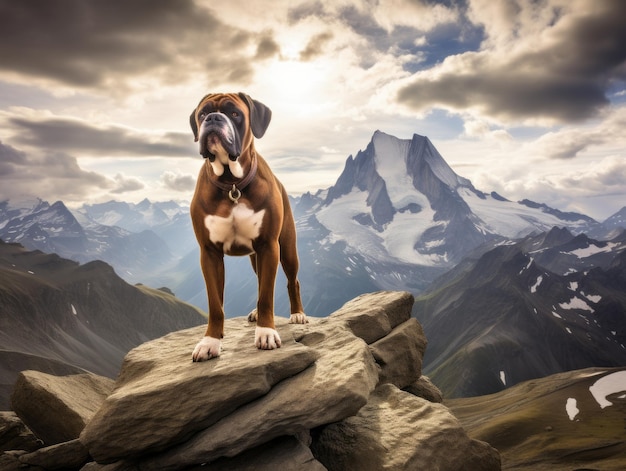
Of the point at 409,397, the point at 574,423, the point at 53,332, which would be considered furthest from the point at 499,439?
the point at 53,332

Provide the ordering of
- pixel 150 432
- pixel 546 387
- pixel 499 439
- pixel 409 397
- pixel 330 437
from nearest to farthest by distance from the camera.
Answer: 1. pixel 150 432
2. pixel 330 437
3. pixel 409 397
4. pixel 499 439
5. pixel 546 387

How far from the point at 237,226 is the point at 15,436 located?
10.6m

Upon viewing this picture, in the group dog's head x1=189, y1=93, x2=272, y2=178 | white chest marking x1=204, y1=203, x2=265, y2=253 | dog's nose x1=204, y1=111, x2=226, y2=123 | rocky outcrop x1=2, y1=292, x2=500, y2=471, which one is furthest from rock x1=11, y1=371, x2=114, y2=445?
dog's nose x1=204, y1=111, x2=226, y2=123

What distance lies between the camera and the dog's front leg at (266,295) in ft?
32.8

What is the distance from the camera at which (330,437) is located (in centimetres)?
1048

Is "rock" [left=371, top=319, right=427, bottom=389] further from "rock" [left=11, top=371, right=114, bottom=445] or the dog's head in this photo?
"rock" [left=11, top=371, right=114, bottom=445]

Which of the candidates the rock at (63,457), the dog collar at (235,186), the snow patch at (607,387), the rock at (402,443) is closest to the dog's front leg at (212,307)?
the dog collar at (235,186)

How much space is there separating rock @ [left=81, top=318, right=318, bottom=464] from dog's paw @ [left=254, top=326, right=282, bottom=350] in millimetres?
249

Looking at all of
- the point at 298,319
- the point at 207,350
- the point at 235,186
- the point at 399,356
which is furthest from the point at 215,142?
the point at 399,356

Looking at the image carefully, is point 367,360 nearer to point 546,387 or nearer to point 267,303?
point 267,303

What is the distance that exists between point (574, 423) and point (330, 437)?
10772cm

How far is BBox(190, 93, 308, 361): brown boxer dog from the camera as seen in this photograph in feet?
30.6

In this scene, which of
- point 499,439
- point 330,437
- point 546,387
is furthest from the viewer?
point 546,387

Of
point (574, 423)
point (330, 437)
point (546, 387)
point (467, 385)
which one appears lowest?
point (467, 385)
